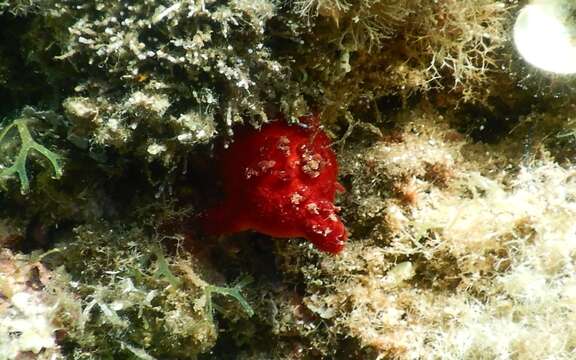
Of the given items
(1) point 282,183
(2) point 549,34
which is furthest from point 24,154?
(2) point 549,34

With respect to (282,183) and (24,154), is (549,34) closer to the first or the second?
(282,183)

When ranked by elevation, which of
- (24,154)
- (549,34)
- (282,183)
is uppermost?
(549,34)

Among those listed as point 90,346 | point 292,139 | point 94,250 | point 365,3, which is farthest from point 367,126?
point 90,346

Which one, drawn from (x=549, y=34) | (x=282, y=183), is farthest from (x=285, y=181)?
(x=549, y=34)

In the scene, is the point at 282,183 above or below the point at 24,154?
above

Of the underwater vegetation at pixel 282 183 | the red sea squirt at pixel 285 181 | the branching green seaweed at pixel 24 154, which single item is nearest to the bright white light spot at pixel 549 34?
the underwater vegetation at pixel 282 183

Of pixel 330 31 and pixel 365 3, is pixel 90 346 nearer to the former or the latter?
pixel 330 31

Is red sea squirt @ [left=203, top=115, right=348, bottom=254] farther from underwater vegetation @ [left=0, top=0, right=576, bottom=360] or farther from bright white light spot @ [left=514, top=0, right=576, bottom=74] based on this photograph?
bright white light spot @ [left=514, top=0, right=576, bottom=74]
